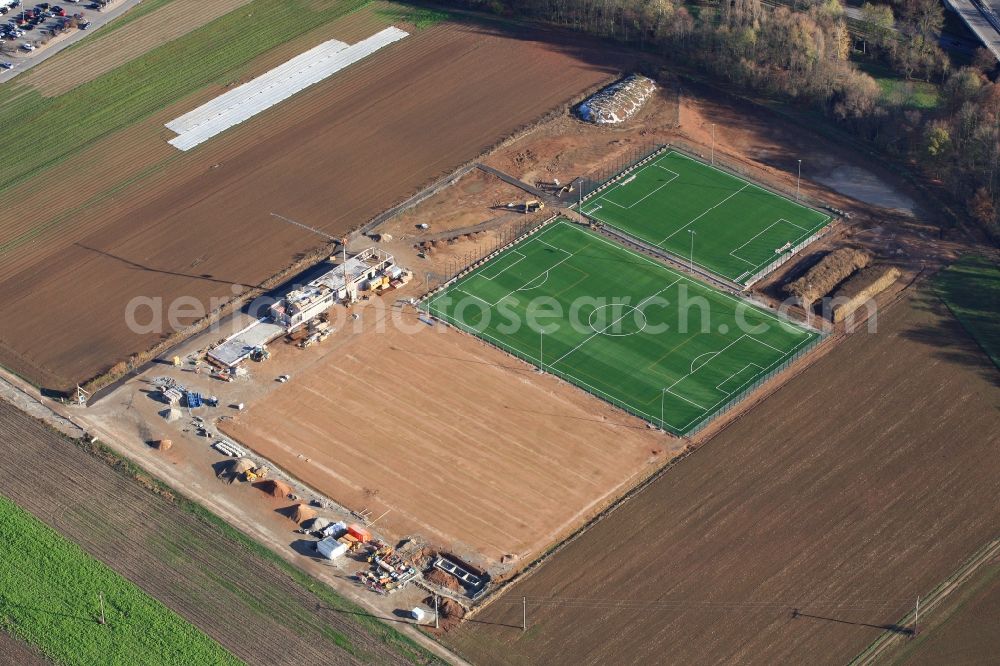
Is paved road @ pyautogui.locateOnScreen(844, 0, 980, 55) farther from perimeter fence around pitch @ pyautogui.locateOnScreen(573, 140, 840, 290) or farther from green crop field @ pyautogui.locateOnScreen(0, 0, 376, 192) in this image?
green crop field @ pyautogui.locateOnScreen(0, 0, 376, 192)

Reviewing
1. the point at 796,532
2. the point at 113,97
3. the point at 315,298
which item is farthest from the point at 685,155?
the point at 113,97

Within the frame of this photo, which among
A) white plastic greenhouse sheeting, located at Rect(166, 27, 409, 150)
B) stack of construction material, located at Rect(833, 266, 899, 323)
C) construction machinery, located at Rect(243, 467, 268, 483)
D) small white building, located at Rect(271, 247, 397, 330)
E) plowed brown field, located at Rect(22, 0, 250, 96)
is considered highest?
plowed brown field, located at Rect(22, 0, 250, 96)

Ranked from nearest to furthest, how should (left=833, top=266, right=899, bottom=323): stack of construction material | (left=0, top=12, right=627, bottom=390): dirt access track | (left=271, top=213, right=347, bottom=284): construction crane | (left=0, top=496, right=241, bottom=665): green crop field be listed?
(left=0, top=496, right=241, bottom=665): green crop field < (left=833, top=266, right=899, bottom=323): stack of construction material < (left=0, top=12, right=627, bottom=390): dirt access track < (left=271, top=213, right=347, bottom=284): construction crane

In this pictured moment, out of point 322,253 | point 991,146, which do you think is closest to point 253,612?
point 322,253

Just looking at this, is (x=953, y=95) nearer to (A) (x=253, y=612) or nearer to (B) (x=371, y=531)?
(B) (x=371, y=531)

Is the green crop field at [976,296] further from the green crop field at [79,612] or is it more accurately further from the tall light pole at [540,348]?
the green crop field at [79,612]

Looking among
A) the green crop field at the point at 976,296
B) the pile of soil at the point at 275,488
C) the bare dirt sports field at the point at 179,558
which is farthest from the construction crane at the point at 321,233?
the green crop field at the point at 976,296

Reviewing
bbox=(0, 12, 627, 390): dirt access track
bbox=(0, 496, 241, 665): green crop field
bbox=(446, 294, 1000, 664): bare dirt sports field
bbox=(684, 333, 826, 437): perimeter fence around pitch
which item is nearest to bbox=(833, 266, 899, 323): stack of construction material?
bbox=(684, 333, 826, 437): perimeter fence around pitch
